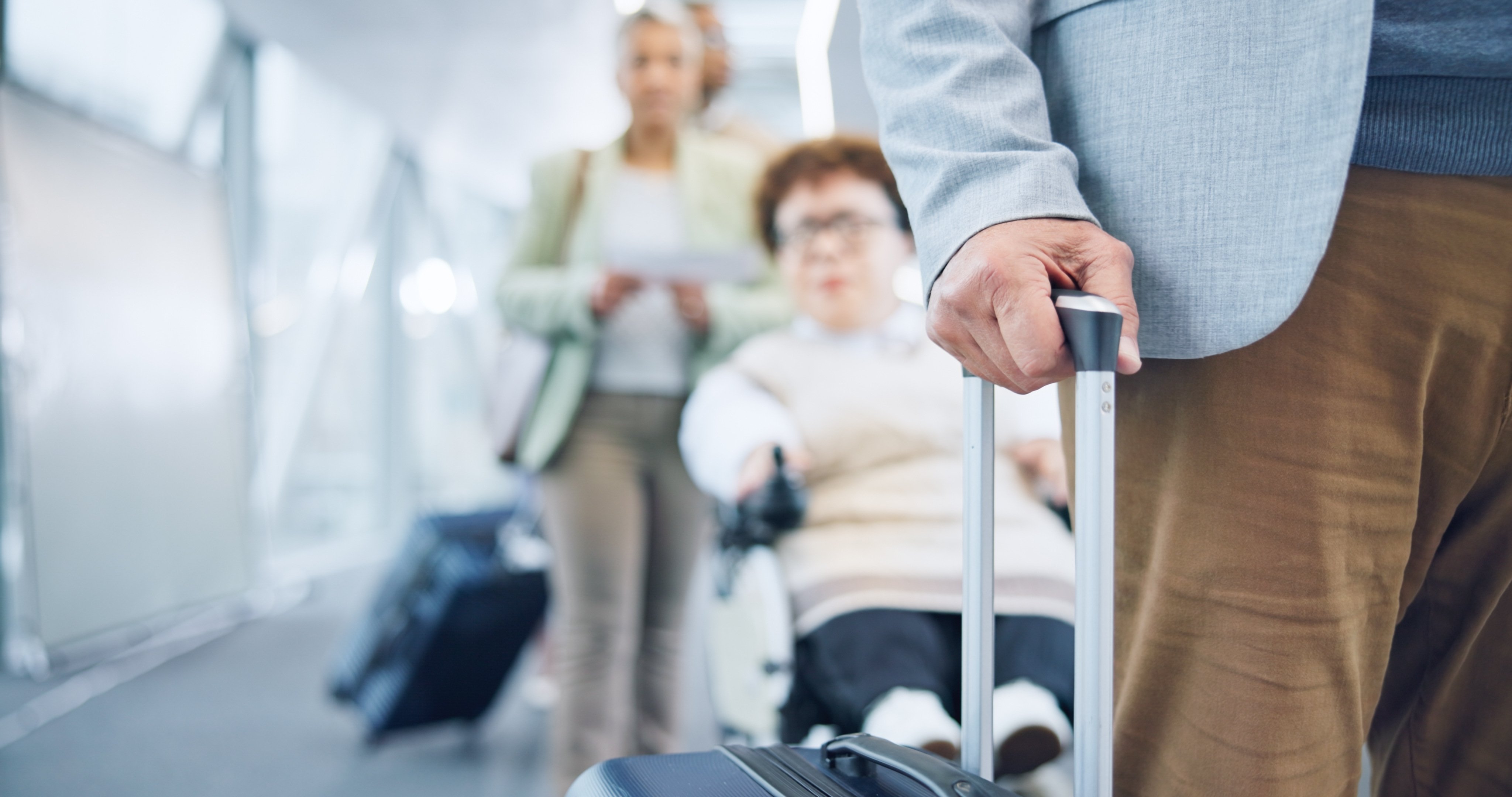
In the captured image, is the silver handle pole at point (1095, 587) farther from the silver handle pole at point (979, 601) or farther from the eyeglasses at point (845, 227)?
the eyeglasses at point (845, 227)

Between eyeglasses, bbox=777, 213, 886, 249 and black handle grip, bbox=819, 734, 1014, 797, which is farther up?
eyeglasses, bbox=777, 213, 886, 249

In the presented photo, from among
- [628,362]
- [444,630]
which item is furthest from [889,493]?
[444,630]

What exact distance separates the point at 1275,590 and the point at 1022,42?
1.54 ft

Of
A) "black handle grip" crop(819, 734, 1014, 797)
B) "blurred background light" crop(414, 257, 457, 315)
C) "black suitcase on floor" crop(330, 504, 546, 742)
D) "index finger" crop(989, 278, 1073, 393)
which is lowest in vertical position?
"black suitcase on floor" crop(330, 504, 546, 742)

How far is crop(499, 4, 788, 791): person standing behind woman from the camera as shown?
5.62 ft

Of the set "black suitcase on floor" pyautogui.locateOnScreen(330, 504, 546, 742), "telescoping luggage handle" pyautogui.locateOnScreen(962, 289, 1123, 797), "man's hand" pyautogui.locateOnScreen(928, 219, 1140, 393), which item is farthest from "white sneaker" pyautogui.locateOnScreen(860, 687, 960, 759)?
"black suitcase on floor" pyautogui.locateOnScreen(330, 504, 546, 742)

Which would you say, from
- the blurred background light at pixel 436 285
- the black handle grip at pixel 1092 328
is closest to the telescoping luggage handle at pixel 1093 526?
the black handle grip at pixel 1092 328

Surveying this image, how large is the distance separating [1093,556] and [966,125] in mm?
330

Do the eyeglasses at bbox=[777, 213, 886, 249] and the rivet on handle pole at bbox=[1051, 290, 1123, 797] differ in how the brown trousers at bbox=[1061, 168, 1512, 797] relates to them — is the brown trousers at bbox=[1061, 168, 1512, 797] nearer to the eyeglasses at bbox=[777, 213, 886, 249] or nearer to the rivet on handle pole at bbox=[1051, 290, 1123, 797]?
the rivet on handle pole at bbox=[1051, 290, 1123, 797]

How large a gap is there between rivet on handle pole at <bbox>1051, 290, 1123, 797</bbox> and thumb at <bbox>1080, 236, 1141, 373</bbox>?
17mm

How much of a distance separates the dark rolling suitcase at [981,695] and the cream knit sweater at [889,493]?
51cm

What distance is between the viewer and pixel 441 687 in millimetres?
2225

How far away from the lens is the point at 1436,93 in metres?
0.60

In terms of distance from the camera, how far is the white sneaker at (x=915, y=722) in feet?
3.37
